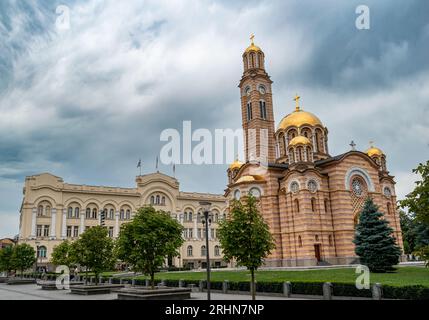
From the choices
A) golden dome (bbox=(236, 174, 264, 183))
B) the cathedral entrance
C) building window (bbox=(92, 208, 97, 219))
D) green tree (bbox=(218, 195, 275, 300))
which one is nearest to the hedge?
green tree (bbox=(218, 195, 275, 300))

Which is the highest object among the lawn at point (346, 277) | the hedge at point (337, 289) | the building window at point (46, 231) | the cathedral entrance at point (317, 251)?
the building window at point (46, 231)

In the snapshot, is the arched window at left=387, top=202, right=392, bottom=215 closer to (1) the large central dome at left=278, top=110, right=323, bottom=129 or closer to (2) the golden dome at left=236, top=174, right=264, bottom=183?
(1) the large central dome at left=278, top=110, right=323, bottom=129

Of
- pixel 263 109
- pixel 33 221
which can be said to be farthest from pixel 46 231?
pixel 263 109

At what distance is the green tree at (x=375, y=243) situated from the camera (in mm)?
32812

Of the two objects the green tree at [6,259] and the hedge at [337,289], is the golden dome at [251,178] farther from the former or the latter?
the green tree at [6,259]

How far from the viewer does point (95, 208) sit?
214 feet

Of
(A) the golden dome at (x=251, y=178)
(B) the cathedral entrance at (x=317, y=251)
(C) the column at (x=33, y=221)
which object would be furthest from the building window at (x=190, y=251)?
(B) the cathedral entrance at (x=317, y=251)

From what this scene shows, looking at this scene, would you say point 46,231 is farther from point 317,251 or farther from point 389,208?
point 389,208

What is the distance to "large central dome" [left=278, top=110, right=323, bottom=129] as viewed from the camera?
2087 inches

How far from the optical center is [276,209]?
47250 mm

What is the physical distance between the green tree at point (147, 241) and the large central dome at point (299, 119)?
3362cm

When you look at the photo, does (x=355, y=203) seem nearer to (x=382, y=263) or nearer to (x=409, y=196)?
(x=382, y=263)

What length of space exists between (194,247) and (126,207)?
14.7m
